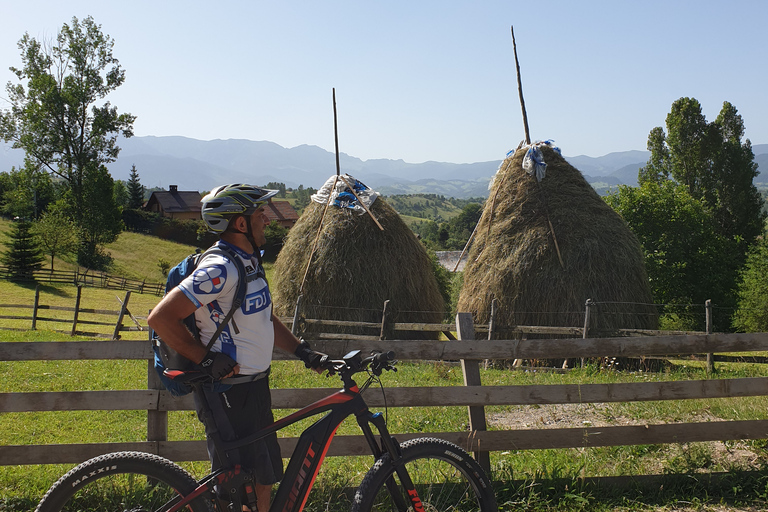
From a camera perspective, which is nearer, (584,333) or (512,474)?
(512,474)

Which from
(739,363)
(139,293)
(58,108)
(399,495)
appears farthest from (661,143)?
(399,495)

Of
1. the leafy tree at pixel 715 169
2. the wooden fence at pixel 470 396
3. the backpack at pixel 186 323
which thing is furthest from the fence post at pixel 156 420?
the leafy tree at pixel 715 169

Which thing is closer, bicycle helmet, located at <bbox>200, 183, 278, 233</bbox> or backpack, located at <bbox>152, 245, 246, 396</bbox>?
backpack, located at <bbox>152, 245, 246, 396</bbox>

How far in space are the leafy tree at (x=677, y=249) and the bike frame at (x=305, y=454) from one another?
3036 cm

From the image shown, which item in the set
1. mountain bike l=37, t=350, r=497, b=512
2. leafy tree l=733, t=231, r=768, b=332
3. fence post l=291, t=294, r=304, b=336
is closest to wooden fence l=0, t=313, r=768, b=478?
mountain bike l=37, t=350, r=497, b=512

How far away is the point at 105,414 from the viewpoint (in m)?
8.27

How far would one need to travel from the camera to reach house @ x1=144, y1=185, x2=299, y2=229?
6747cm

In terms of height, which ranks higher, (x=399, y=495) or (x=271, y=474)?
(x=271, y=474)

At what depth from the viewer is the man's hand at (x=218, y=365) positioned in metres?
2.58

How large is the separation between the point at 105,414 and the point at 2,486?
4.45 metres

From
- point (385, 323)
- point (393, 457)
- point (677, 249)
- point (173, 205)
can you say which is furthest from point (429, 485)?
point (173, 205)

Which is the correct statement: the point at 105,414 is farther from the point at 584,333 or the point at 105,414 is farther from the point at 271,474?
the point at 584,333

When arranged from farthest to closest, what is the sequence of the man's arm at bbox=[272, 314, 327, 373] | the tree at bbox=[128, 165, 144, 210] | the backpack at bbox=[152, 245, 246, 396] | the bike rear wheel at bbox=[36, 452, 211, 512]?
the tree at bbox=[128, 165, 144, 210]
the man's arm at bbox=[272, 314, 327, 373]
the bike rear wheel at bbox=[36, 452, 211, 512]
the backpack at bbox=[152, 245, 246, 396]

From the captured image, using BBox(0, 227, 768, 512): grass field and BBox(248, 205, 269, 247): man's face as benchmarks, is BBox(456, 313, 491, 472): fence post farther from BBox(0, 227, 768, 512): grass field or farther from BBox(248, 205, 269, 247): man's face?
BBox(248, 205, 269, 247): man's face
